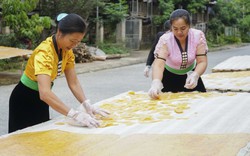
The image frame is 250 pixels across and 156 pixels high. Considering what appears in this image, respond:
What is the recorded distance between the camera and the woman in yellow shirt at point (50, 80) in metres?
2.81

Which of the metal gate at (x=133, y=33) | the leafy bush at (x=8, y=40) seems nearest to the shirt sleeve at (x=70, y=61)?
the leafy bush at (x=8, y=40)

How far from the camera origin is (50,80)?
113 inches

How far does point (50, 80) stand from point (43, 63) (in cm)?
13

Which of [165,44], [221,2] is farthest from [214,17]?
[165,44]

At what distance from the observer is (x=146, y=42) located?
2814 cm

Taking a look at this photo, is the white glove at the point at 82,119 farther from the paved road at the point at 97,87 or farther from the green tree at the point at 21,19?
the green tree at the point at 21,19

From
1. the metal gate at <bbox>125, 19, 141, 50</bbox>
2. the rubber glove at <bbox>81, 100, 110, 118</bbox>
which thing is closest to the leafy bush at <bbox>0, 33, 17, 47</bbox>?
the rubber glove at <bbox>81, 100, 110, 118</bbox>

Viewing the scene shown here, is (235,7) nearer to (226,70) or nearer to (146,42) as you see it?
(146,42)

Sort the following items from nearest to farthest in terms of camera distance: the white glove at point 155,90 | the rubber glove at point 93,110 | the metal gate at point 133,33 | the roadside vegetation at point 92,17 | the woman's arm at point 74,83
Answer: the rubber glove at point 93,110
the woman's arm at point 74,83
the white glove at point 155,90
the roadside vegetation at point 92,17
the metal gate at point 133,33

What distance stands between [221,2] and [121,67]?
21.2 metres

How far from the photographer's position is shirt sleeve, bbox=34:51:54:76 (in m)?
2.82

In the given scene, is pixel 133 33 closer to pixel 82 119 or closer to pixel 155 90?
pixel 155 90

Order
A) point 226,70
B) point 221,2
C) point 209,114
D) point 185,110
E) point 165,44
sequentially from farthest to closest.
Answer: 1. point 221,2
2. point 226,70
3. point 165,44
4. point 185,110
5. point 209,114

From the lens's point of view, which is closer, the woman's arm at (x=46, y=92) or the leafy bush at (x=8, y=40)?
the woman's arm at (x=46, y=92)
